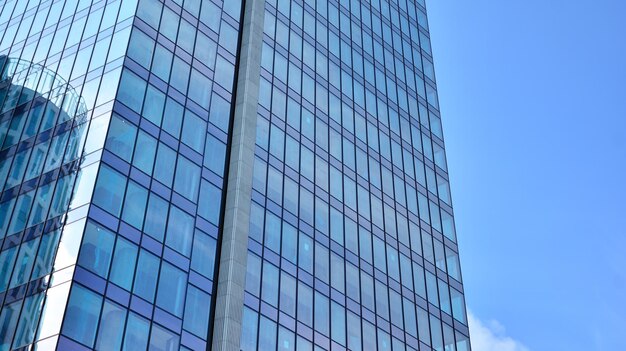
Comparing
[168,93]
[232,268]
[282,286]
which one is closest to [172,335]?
[232,268]

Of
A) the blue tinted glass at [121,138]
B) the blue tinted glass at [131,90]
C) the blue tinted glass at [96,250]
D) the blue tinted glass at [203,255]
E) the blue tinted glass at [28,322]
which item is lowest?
the blue tinted glass at [28,322]

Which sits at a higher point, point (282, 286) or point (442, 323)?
point (442, 323)

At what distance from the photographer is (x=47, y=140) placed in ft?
160

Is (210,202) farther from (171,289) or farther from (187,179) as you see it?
(171,289)

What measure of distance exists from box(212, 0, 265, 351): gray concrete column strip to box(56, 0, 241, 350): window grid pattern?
2.33 ft

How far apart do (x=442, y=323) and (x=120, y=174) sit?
28.8m

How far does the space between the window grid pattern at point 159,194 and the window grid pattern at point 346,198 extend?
3.71 metres

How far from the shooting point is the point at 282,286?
52812 mm

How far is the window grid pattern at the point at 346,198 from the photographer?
53875 mm

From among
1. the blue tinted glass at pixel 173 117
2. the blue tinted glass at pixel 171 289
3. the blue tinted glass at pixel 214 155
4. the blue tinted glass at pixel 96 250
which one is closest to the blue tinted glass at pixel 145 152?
the blue tinted glass at pixel 173 117

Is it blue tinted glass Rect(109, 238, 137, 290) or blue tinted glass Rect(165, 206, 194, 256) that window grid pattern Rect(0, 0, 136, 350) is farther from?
blue tinted glass Rect(165, 206, 194, 256)

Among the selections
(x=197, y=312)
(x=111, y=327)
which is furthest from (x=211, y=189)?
(x=111, y=327)

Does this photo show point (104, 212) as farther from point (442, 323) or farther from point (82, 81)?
point (442, 323)

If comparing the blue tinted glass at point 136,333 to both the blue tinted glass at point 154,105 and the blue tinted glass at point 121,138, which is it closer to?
the blue tinted glass at point 121,138
